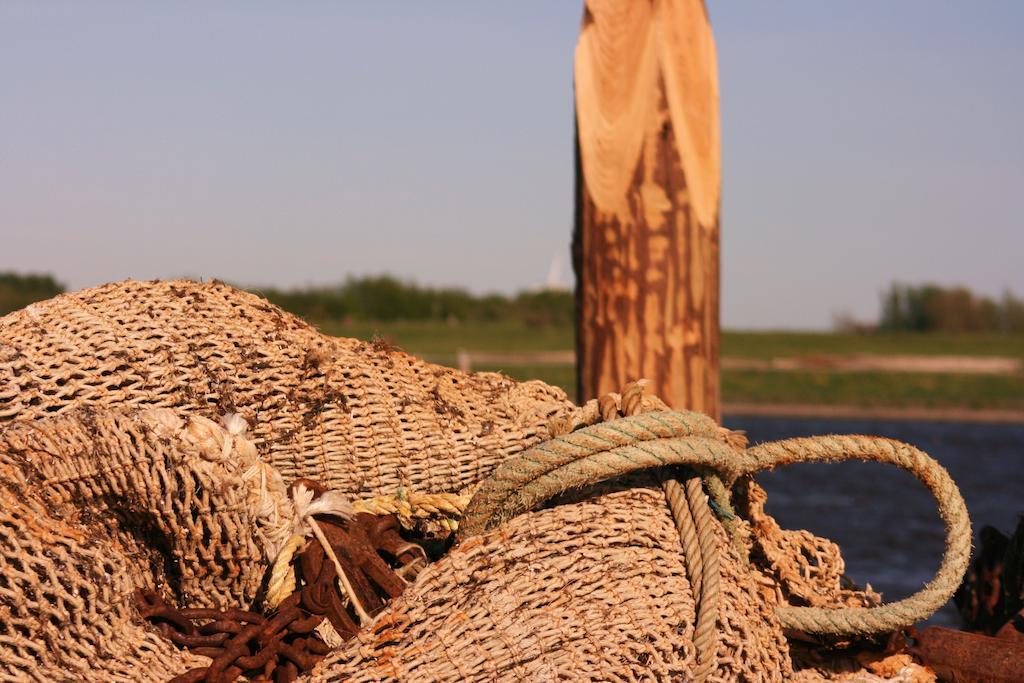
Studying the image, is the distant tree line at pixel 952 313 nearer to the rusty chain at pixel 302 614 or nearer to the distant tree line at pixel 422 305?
the distant tree line at pixel 422 305

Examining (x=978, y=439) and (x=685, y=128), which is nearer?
(x=685, y=128)

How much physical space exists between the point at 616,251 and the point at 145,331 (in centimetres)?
186

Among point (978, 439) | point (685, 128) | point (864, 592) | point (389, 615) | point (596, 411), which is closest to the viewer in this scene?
point (389, 615)

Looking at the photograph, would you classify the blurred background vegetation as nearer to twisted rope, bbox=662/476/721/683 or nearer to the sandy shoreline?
the sandy shoreline

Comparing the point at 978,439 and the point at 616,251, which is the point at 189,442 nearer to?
the point at 616,251

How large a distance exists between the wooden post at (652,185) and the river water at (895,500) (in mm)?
4146

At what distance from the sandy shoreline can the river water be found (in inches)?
54.7

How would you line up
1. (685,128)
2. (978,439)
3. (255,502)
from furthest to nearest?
(978,439) → (685,128) → (255,502)

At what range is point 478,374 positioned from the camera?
10.7 feet

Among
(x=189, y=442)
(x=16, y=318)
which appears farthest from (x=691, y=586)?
(x=16, y=318)

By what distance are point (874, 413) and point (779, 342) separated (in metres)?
18.7

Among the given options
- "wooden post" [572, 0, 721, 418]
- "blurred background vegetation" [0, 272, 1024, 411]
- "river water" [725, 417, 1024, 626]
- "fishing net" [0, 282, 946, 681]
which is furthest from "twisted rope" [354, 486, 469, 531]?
"blurred background vegetation" [0, 272, 1024, 411]

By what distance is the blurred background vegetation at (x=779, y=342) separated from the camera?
45656 mm

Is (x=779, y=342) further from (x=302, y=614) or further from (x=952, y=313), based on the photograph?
(x=302, y=614)
